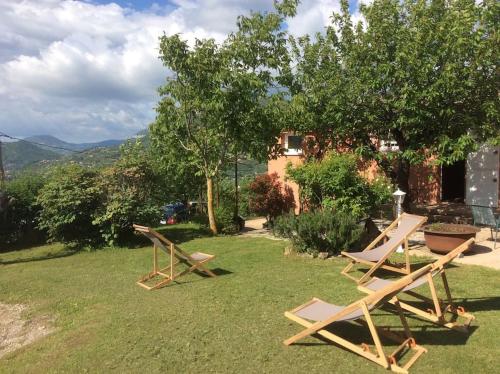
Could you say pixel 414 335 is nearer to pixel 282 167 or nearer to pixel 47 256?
pixel 47 256

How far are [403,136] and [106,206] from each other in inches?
323

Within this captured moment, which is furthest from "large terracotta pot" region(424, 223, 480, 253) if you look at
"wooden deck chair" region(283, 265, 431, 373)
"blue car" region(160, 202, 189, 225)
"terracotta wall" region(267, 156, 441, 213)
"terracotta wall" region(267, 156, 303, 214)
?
"blue car" region(160, 202, 189, 225)

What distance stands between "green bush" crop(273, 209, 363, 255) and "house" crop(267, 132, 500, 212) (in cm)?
288

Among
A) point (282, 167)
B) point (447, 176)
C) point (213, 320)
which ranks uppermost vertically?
point (282, 167)

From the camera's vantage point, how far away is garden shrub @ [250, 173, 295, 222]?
14055mm

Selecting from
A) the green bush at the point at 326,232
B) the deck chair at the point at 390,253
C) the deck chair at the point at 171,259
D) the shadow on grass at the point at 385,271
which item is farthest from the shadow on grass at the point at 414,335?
the green bush at the point at 326,232

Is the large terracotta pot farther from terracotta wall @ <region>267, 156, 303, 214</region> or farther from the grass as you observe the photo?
terracotta wall @ <region>267, 156, 303, 214</region>

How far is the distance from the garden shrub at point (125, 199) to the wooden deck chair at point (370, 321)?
723 centimetres

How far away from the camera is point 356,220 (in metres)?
9.13

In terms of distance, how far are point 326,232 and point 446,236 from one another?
2.33 m

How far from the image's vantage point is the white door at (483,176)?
490 inches

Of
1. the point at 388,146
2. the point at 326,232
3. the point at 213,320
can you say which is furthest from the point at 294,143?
the point at 213,320

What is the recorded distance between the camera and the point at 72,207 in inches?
423

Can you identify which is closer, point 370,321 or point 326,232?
point 370,321
